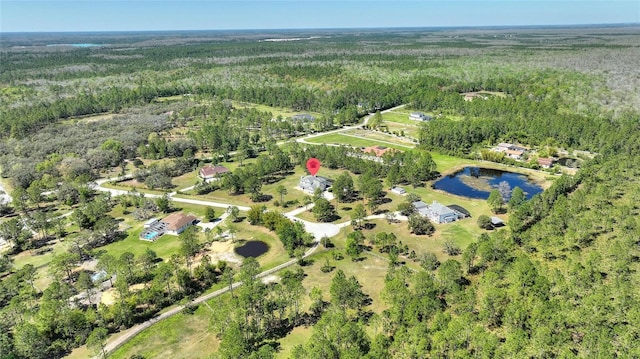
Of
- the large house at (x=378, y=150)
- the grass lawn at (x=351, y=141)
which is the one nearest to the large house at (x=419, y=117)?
the grass lawn at (x=351, y=141)

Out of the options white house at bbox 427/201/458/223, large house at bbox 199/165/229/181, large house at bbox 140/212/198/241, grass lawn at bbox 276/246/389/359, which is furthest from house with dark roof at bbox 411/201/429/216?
large house at bbox 199/165/229/181

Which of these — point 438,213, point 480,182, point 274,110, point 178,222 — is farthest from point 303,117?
point 438,213

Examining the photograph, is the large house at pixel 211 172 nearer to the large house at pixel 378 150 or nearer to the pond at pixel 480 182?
the large house at pixel 378 150

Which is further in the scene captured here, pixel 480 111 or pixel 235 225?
pixel 480 111

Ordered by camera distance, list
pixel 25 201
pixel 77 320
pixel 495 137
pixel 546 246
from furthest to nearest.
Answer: pixel 495 137 < pixel 25 201 < pixel 546 246 < pixel 77 320

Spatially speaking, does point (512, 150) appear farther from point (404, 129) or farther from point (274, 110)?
point (274, 110)

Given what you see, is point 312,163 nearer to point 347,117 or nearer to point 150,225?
point 150,225

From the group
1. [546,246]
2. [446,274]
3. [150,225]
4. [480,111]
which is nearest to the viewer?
[446,274]

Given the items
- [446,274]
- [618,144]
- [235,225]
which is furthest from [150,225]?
[618,144]
